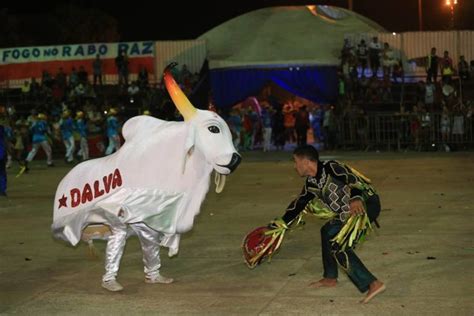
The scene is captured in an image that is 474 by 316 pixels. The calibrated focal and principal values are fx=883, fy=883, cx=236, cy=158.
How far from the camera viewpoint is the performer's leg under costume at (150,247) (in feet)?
27.9

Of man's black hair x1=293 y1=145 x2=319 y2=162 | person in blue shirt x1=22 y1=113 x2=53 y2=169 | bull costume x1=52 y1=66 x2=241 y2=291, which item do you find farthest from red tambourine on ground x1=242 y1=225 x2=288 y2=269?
person in blue shirt x1=22 y1=113 x2=53 y2=169

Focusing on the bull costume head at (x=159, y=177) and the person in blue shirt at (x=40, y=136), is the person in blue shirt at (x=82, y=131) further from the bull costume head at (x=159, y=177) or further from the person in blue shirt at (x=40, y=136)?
the bull costume head at (x=159, y=177)

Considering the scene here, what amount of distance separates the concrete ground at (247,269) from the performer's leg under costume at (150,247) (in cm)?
16

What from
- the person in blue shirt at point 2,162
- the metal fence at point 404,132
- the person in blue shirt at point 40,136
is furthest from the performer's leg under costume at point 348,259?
the metal fence at point 404,132

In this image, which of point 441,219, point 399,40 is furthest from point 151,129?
→ point 399,40

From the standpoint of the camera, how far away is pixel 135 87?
3130cm

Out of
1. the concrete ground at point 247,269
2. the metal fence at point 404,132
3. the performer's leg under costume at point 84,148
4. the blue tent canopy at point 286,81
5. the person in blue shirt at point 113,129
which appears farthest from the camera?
the blue tent canopy at point 286,81

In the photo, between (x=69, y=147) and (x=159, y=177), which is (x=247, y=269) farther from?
(x=69, y=147)

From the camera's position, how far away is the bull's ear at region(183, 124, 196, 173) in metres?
8.20

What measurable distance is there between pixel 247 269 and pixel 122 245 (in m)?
1.50

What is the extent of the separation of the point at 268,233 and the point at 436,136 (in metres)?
18.6

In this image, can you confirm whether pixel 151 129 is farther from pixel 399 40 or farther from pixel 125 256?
pixel 399 40

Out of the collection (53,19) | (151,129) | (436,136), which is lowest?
(436,136)

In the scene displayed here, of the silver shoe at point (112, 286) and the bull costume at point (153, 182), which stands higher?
→ the bull costume at point (153, 182)
